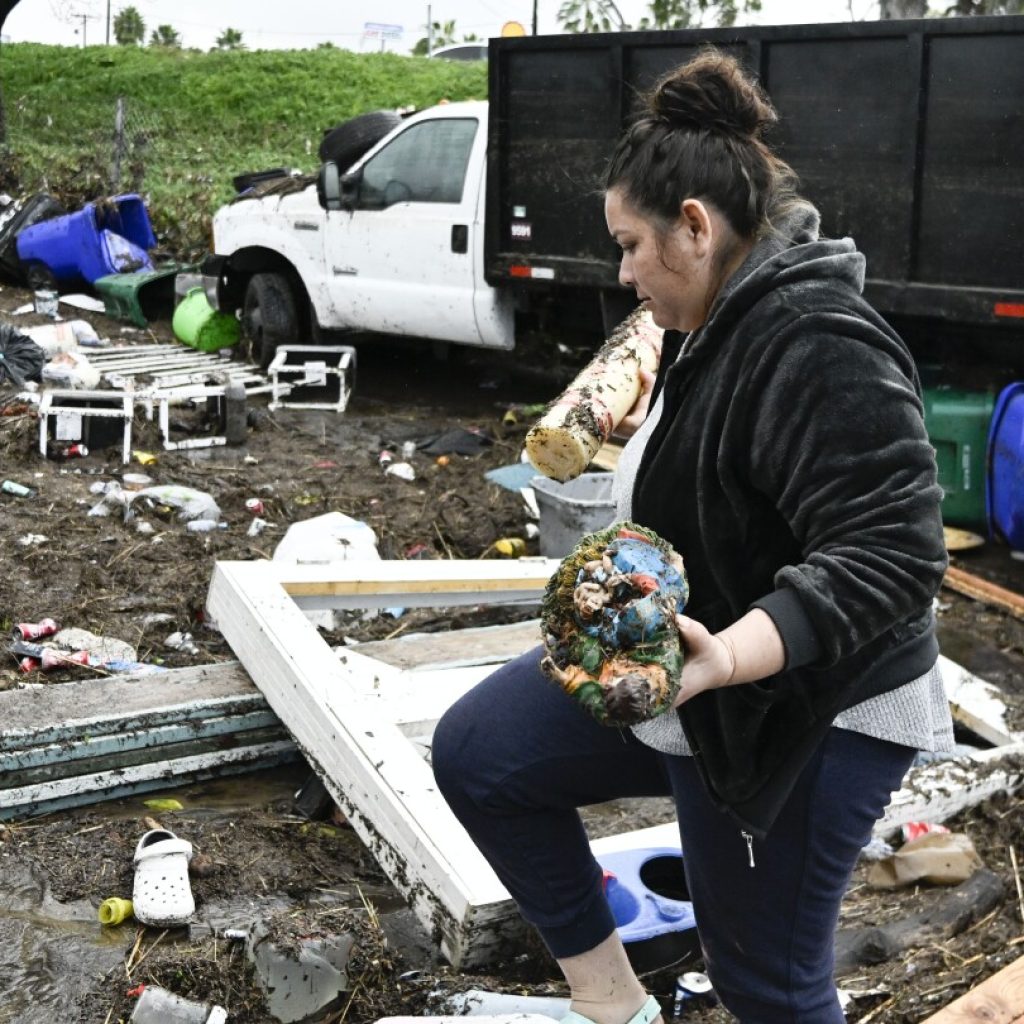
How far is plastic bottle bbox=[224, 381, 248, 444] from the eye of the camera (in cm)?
A: 751

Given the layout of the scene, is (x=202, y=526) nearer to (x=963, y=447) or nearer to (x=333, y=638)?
(x=333, y=638)

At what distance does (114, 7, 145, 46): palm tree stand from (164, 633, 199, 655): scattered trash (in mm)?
36661

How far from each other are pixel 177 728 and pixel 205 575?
172cm

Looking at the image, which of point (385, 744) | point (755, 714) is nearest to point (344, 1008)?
point (385, 744)

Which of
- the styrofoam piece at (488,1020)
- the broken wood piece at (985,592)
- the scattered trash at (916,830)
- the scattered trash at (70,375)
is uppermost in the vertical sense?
the scattered trash at (70,375)

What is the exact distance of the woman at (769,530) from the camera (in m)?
1.65

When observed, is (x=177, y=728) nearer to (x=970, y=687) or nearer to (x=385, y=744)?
(x=385, y=744)

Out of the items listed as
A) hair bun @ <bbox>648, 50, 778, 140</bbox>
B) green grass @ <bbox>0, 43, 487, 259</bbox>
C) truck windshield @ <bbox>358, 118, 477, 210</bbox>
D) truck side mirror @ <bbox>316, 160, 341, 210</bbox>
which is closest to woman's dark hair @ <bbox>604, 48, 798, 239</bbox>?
hair bun @ <bbox>648, 50, 778, 140</bbox>

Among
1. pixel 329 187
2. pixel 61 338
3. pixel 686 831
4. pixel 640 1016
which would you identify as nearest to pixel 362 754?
pixel 640 1016

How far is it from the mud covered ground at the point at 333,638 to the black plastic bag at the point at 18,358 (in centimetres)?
56

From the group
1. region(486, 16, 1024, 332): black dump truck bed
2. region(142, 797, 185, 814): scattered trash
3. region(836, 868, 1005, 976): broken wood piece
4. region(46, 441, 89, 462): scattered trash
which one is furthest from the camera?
region(46, 441, 89, 462): scattered trash

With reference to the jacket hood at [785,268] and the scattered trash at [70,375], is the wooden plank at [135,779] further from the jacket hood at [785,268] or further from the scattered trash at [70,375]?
the scattered trash at [70,375]

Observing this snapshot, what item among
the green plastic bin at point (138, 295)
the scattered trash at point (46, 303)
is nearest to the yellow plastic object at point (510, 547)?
the green plastic bin at point (138, 295)

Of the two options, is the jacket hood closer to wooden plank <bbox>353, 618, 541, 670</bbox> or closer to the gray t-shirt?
the gray t-shirt
